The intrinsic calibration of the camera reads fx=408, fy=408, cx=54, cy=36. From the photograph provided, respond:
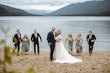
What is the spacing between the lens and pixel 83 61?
20188 millimetres

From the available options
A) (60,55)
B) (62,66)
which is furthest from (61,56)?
(62,66)

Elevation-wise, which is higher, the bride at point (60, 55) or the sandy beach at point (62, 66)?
the bride at point (60, 55)

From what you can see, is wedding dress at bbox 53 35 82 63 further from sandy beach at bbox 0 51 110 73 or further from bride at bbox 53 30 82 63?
sandy beach at bbox 0 51 110 73

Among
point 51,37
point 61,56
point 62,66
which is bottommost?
point 62,66

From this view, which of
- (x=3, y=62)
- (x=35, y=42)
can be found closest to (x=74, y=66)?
(x=35, y=42)

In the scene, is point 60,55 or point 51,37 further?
point 60,55

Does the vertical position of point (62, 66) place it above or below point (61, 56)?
below

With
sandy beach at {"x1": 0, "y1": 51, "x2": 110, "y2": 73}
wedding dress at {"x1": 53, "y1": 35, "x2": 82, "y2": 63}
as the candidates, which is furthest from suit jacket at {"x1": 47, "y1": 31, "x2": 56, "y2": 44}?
sandy beach at {"x1": 0, "y1": 51, "x2": 110, "y2": 73}

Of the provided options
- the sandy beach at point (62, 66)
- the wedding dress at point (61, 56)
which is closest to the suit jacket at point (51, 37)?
the wedding dress at point (61, 56)

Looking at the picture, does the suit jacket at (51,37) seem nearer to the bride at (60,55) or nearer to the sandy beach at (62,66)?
the bride at (60,55)

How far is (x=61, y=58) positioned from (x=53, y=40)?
1.34 meters

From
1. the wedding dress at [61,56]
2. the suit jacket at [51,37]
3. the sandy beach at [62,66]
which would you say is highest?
the suit jacket at [51,37]

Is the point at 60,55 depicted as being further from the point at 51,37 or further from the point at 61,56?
the point at 51,37

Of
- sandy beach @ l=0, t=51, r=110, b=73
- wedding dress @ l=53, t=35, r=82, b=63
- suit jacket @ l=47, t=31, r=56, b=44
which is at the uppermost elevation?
suit jacket @ l=47, t=31, r=56, b=44
